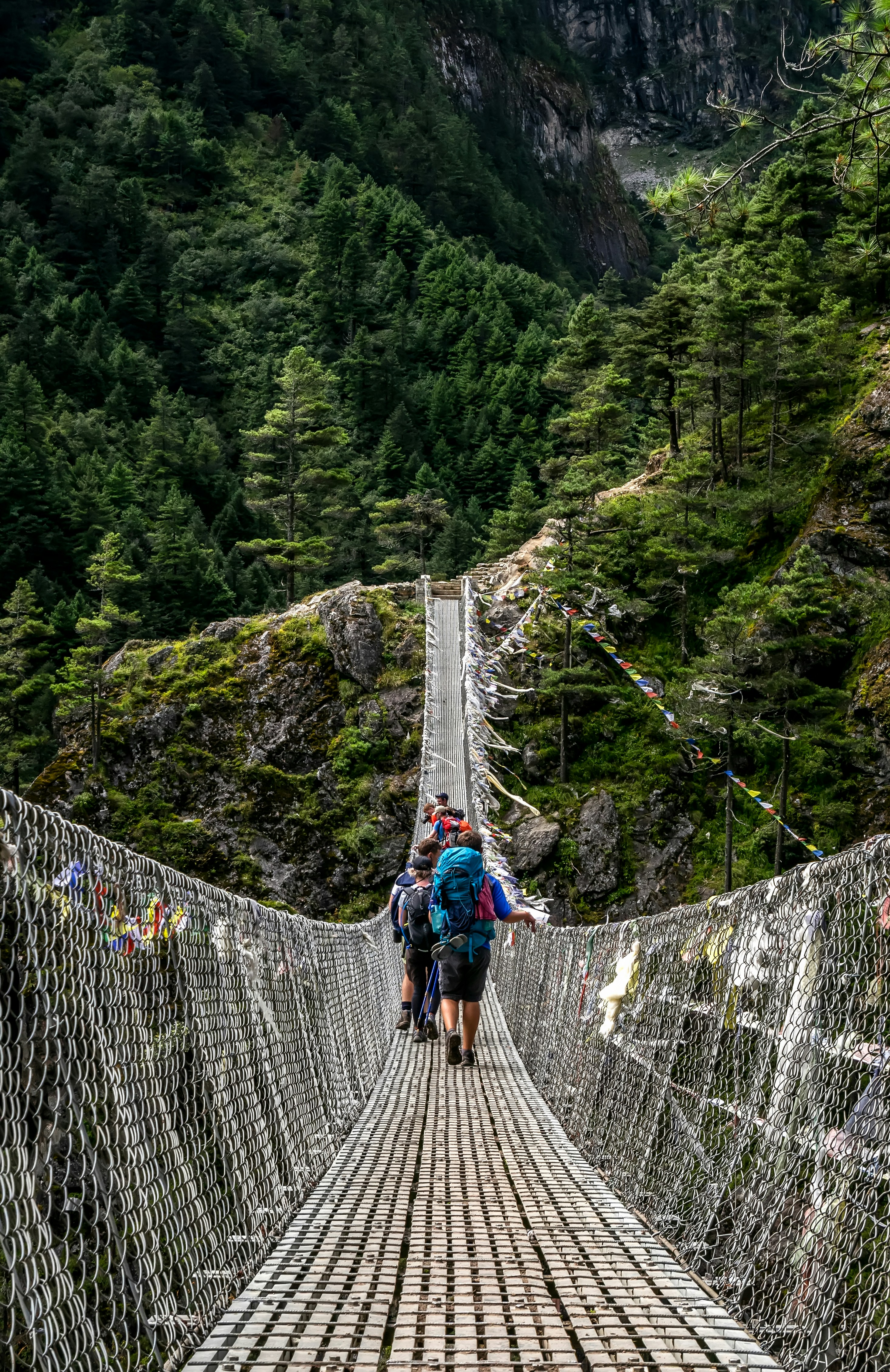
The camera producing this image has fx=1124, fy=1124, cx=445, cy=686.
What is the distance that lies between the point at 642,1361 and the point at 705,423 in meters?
27.8

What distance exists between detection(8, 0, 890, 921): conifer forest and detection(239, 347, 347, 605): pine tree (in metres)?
0.18

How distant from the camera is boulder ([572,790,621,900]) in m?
19.8

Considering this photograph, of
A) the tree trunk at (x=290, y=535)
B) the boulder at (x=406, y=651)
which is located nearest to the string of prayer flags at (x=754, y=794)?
the boulder at (x=406, y=651)

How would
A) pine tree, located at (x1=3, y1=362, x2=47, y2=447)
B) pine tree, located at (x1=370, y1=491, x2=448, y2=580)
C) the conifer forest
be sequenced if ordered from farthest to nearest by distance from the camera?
pine tree, located at (x1=3, y1=362, x2=47, y2=447) → pine tree, located at (x1=370, y1=491, x2=448, y2=580) → the conifer forest

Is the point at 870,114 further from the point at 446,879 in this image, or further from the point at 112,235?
the point at 112,235

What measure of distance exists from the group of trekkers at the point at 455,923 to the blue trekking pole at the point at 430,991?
198 millimetres

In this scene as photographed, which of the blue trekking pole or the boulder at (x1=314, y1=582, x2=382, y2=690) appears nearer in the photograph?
the blue trekking pole

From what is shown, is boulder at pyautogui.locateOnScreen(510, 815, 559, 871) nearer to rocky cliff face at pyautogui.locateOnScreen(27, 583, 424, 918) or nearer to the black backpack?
rocky cliff face at pyautogui.locateOnScreen(27, 583, 424, 918)

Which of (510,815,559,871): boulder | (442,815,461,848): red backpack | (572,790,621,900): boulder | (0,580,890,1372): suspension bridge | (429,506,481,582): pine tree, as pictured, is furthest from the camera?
(429,506,481,582): pine tree

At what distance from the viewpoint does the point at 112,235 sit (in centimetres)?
6825

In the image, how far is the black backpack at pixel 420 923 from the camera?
667cm

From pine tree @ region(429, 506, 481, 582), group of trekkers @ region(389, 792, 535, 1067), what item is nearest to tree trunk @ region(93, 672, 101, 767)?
pine tree @ region(429, 506, 481, 582)

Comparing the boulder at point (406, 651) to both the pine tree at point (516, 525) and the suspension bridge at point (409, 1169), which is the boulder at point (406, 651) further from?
the suspension bridge at point (409, 1169)

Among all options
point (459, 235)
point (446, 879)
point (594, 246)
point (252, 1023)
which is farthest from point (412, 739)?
point (594, 246)
